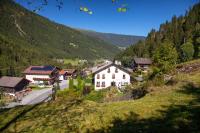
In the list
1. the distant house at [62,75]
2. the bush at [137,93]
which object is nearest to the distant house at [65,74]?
the distant house at [62,75]

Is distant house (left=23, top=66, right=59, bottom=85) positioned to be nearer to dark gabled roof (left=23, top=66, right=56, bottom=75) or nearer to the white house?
dark gabled roof (left=23, top=66, right=56, bottom=75)

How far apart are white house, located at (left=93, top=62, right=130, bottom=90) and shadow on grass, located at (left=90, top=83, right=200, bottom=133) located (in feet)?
178

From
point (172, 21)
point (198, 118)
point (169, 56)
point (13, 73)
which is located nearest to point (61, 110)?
point (198, 118)

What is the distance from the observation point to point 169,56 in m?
40.5

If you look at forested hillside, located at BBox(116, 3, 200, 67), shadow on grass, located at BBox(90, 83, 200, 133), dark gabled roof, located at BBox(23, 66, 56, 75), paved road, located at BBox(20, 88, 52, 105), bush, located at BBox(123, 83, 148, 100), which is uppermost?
Answer: forested hillside, located at BBox(116, 3, 200, 67)

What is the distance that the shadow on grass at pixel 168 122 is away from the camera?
8844 millimetres

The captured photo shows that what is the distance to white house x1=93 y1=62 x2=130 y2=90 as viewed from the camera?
66.0 meters

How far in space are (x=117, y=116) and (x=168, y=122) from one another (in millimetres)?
2387

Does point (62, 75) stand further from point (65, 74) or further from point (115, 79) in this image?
point (115, 79)

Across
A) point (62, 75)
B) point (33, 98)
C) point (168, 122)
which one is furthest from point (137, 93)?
point (62, 75)

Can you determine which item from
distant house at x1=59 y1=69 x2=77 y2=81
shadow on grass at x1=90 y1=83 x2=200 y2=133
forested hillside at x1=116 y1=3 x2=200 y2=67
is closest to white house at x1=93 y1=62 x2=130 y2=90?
forested hillside at x1=116 y1=3 x2=200 y2=67

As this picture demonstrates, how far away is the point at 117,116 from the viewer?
11.1 metres

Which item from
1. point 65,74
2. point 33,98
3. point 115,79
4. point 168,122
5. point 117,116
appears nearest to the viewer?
point 168,122

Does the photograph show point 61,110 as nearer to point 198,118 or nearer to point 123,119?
point 123,119
